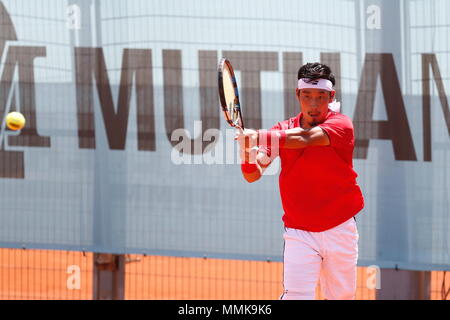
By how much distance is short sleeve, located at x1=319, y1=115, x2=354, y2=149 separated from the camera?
13.5ft

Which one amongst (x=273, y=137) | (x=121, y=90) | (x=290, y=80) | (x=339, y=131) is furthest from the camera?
(x=121, y=90)

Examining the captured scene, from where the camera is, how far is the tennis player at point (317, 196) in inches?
163

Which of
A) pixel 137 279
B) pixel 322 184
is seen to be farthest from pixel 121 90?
pixel 322 184

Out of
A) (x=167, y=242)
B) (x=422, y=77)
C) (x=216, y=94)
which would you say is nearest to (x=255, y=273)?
(x=167, y=242)

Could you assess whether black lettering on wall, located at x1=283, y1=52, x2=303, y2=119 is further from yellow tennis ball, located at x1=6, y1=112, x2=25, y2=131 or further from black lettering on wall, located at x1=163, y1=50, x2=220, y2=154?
yellow tennis ball, located at x1=6, y1=112, x2=25, y2=131

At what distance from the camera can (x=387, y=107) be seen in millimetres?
5250

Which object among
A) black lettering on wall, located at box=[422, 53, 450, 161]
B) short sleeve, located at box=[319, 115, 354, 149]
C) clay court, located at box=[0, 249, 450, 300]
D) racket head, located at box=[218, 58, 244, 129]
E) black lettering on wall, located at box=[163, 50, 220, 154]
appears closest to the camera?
racket head, located at box=[218, 58, 244, 129]

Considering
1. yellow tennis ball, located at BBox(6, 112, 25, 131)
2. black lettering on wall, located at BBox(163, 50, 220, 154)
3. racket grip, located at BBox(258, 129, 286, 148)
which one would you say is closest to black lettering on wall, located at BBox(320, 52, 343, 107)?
black lettering on wall, located at BBox(163, 50, 220, 154)

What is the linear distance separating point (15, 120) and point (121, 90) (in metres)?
0.73

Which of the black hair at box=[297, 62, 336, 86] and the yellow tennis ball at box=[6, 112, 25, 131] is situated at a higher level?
the black hair at box=[297, 62, 336, 86]

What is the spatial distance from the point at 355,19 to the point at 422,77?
1.83 ft

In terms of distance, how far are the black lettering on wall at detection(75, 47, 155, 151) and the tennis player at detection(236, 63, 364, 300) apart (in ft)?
4.76

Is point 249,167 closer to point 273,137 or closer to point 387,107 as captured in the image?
point 273,137
